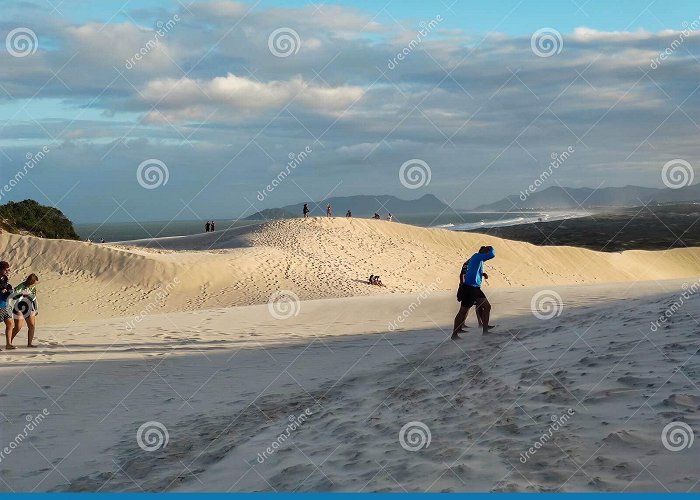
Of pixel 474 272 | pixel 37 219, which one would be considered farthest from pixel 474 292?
pixel 37 219

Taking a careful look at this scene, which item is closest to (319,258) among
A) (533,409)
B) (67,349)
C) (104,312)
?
(104,312)

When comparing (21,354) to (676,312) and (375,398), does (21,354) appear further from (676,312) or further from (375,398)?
(676,312)

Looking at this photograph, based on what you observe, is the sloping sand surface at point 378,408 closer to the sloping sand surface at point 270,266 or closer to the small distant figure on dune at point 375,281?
the sloping sand surface at point 270,266

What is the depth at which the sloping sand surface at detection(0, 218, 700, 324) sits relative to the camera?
28.6 m

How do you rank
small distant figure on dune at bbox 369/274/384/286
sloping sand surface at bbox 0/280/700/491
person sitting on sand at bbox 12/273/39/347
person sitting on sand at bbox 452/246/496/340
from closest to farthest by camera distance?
sloping sand surface at bbox 0/280/700/491 < person sitting on sand at bbox 452/246/496/340 < person sitting on sand at bbox 12/273/39/347 < small distant figure on dune at bbox 369/274/384/286

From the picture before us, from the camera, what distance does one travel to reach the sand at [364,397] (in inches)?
212

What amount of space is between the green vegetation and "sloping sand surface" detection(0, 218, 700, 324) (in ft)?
19.5

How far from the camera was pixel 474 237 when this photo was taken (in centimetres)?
5022

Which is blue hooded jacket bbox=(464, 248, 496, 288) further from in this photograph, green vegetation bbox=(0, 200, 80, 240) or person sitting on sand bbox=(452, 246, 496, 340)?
green vegetation bbox=(0, 200, 80, 240)

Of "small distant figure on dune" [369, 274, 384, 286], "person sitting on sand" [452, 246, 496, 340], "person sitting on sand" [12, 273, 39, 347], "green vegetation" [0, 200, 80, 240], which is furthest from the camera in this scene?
"green vegetation" [0, 200, 80, 240]

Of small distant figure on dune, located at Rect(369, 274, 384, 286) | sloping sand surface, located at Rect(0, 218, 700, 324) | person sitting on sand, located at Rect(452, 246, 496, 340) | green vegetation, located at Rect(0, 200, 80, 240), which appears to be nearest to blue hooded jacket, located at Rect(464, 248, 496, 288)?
person sitting on sand, located at Rect(452, 246, 496, 340)

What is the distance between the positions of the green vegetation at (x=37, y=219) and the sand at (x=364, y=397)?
95.4ft

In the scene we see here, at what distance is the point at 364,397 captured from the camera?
27.4ft

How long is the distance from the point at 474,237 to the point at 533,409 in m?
44.5
